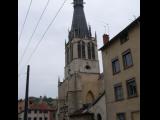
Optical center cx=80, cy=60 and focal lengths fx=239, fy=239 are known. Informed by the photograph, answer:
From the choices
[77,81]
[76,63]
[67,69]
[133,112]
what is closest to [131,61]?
[133,112]

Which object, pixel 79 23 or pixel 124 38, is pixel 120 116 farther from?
pixel 79 23

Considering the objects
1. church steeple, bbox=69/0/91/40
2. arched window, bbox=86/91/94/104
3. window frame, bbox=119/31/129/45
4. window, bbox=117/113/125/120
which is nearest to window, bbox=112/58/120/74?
window frame, bbox=119/31/129/45

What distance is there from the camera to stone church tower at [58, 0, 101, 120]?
53.7 meters

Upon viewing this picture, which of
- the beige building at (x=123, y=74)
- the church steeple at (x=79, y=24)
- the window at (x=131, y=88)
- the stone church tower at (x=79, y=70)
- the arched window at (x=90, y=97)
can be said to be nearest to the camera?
the beige building at (x=123, y=74)

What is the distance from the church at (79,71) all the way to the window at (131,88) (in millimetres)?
28721

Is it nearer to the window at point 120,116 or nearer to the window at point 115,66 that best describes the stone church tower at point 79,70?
the window at point 115,66

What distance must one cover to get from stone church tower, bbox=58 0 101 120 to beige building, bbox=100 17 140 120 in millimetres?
26774

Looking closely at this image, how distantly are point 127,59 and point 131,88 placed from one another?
105 inches

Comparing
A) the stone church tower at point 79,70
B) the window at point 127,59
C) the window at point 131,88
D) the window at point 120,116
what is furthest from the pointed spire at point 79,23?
the window at point 131,88

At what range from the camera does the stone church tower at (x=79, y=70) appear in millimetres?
53731
